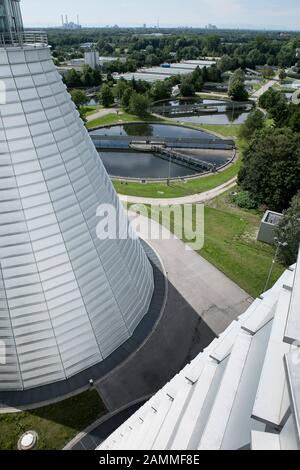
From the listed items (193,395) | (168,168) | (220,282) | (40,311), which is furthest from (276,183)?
(193,395)

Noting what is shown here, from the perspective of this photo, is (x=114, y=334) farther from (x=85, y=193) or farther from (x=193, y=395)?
(x=193, y=395)

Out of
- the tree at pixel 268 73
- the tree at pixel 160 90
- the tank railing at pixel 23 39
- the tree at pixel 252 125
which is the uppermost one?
the tank railing at pixel 23 39

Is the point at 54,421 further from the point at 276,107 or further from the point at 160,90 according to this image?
the point at 160,90

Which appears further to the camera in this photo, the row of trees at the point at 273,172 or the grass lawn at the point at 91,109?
the grass lawn at the point at 91,109

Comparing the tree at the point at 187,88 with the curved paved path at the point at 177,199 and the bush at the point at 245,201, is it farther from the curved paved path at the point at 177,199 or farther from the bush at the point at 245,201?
the bush at the point at 245,201

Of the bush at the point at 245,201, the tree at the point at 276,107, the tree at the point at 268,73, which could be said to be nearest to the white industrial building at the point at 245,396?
the bush at the point at 245,201
